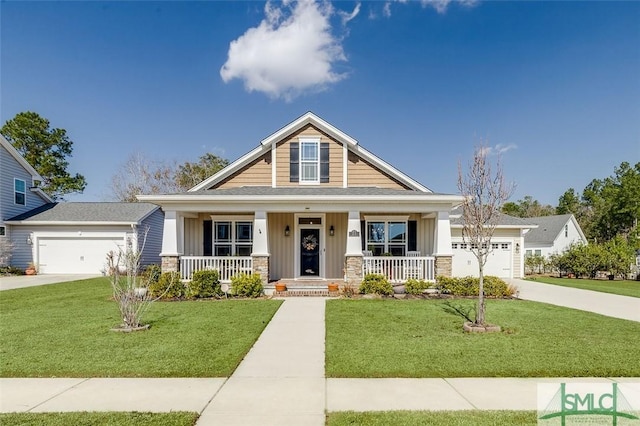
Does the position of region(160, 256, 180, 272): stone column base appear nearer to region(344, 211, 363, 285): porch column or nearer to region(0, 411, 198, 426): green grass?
region(344, 211, 363, 285): porch column

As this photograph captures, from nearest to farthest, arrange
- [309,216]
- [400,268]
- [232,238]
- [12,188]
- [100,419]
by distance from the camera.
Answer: [100,419], [400,268], [309,216], [232,238], [12,188]

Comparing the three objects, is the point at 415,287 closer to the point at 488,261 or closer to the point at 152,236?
the point at 488,261

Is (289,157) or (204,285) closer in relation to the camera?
(204,285)

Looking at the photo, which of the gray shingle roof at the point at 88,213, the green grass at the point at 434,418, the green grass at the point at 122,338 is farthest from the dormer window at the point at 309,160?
the green grass at the point at 434,418

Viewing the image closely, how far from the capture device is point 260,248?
39.9ft

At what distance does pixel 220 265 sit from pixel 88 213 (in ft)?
40.4

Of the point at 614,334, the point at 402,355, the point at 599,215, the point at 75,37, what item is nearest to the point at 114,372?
the point at 402,355

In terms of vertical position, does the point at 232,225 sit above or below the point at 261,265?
above

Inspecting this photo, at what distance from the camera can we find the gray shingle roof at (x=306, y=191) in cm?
1228

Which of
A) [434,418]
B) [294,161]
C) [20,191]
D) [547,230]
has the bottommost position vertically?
[434,418]

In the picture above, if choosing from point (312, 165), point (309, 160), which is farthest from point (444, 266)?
point (309, 160)

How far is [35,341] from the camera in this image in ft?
20.8

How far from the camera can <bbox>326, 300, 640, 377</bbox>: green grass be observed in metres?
4.95

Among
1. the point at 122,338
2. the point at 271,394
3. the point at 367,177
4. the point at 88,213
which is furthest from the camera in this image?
the point at 88,213
